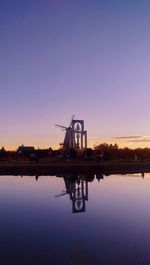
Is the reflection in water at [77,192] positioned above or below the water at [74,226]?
above

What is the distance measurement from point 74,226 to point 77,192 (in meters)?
16.4

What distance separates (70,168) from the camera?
5953cm

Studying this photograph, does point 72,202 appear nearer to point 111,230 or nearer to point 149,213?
point 149,213

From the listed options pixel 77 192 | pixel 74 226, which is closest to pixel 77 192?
pixel 77 192

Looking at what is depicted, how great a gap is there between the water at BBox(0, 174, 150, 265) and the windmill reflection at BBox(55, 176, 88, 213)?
0.07 metres

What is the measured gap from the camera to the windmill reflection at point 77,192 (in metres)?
27.0

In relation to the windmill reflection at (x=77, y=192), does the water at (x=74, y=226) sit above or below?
below

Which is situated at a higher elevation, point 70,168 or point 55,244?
point 70,168

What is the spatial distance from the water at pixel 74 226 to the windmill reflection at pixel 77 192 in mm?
66

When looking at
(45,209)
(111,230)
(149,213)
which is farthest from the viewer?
(45,209)

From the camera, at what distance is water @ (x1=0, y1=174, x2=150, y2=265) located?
13.7 metres

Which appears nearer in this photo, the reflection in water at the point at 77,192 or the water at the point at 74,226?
the water at the point at 74,226

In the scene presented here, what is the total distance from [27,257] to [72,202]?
55.9 ft

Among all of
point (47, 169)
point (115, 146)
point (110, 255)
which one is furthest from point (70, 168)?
point (115, 146)
